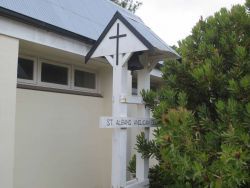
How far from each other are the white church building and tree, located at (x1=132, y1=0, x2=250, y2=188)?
456 mm

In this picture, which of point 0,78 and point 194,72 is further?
point 0,78

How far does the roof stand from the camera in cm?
473

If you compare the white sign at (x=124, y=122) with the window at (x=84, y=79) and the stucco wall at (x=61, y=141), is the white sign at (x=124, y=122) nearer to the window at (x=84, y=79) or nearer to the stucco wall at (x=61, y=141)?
the stucco wall at (x=61, y=141)

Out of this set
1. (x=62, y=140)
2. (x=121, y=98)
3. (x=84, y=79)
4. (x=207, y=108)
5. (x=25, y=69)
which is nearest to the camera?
(x=207, y=108)

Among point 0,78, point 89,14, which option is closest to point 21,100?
point 0,78

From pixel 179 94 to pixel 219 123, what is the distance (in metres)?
0.61

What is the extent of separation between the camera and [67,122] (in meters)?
6.36

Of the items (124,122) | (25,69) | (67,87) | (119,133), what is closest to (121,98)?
(124,122)

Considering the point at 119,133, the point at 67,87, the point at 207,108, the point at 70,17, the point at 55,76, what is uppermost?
the point at 70,17

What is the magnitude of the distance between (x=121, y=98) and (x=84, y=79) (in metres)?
2.58

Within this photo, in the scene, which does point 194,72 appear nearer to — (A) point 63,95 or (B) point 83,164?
(A) point 63,95

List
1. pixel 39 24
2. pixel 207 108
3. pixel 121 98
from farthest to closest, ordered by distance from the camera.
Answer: pixel 39 24
pixel 121 98
pixel 207 108

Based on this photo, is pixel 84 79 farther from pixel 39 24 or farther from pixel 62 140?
pixel 39 24

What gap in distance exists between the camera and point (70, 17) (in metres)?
5.93
